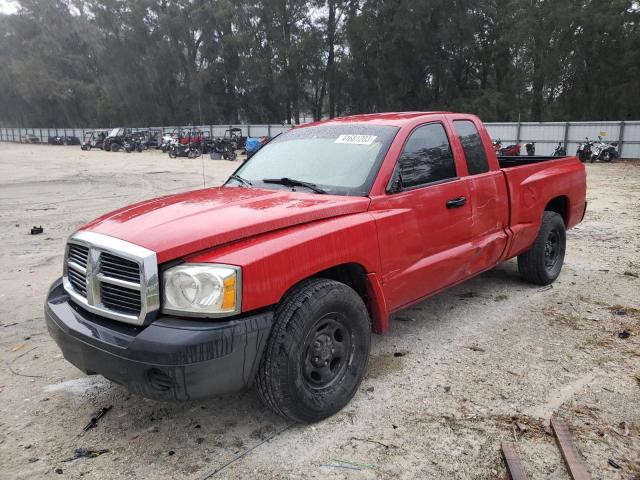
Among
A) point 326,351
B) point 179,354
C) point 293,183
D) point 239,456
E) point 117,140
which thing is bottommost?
point 239,456

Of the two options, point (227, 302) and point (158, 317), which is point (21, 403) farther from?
point (227, 302)

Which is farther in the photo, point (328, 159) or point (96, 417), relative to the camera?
point (328, 159)

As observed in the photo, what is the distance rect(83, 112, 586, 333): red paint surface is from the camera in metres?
Result: 2.69

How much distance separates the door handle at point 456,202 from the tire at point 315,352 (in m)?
1.22

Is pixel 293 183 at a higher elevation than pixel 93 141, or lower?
lower

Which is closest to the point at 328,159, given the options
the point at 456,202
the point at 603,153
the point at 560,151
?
the point at 456,202

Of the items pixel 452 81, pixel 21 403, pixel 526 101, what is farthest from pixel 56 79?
pixel 21 403

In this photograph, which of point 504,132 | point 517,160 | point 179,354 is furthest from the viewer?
point 504,132

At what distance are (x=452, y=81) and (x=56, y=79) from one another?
46.8 meters

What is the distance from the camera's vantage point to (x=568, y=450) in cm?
274

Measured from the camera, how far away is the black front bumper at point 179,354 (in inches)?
96.5

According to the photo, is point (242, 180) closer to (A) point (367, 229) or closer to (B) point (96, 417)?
(A) point (367, 229)

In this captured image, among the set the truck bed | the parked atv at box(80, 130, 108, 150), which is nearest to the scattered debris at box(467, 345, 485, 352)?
the truck bed

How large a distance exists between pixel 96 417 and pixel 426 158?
288 cm
